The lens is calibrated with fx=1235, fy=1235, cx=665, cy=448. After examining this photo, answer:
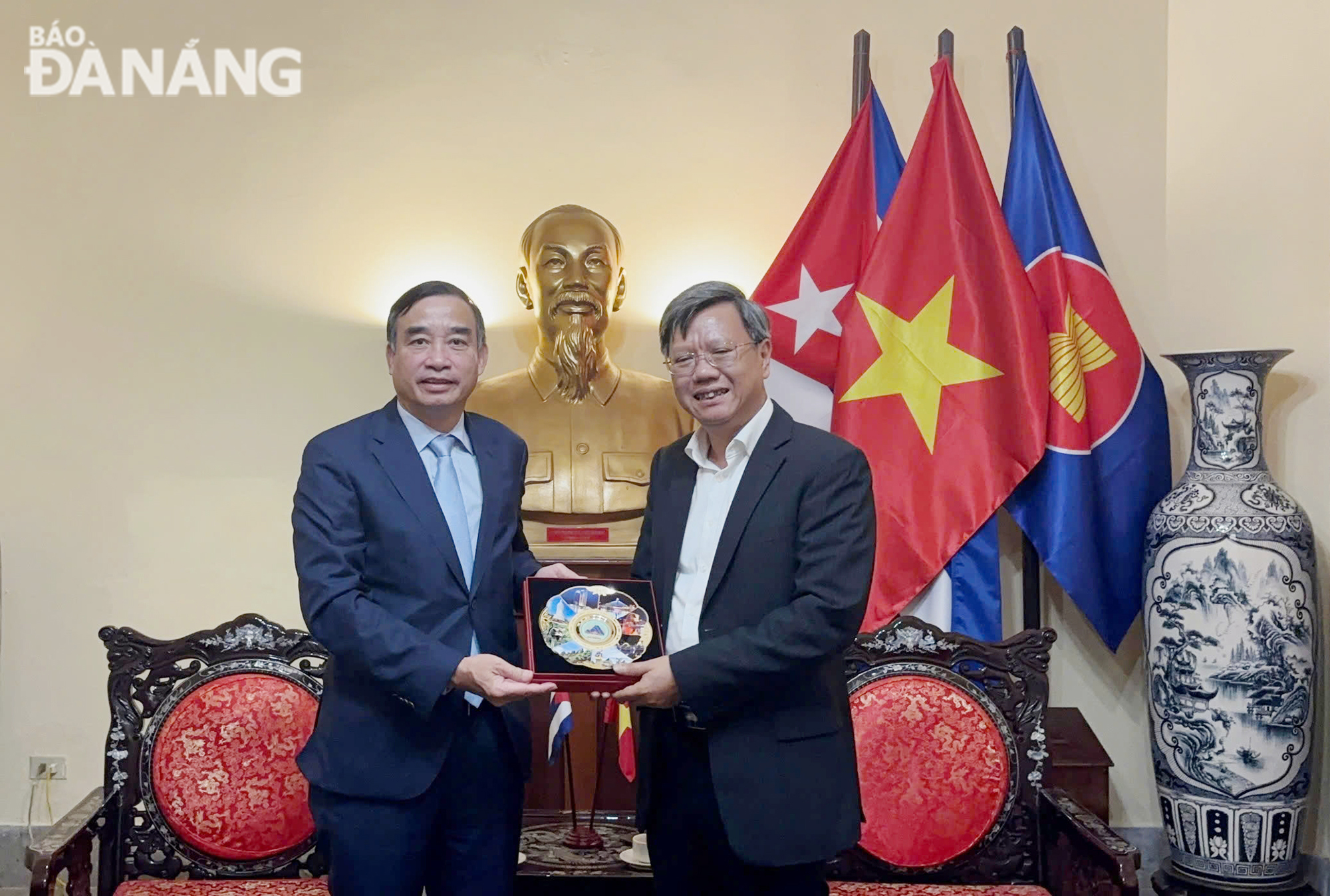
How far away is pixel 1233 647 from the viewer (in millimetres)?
2840

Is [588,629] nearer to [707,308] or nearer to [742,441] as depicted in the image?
[742,441]

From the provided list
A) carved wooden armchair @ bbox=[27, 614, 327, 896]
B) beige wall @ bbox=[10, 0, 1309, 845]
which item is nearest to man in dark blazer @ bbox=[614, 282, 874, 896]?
carved wooden armchair @ bbox=[27, 614, 327, 896]

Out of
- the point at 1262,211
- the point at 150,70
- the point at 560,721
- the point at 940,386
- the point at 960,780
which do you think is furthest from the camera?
the point at 150,70

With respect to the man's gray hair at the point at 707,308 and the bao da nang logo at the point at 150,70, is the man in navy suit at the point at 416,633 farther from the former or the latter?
the bao da nang logo at the point at 150,70

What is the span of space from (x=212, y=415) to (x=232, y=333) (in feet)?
0.78

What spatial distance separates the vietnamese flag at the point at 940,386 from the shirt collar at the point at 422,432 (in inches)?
55.1

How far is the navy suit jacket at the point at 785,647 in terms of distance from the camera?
5.61ft

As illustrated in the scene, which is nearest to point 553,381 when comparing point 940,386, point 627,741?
point 940,386

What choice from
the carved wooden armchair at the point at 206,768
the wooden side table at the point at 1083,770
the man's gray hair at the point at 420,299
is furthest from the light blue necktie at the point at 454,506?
the wooden side table at the point at 1083,770

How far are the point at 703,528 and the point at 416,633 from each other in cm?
44

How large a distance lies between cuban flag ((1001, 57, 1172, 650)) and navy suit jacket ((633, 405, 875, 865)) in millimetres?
1435

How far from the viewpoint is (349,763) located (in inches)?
69.6

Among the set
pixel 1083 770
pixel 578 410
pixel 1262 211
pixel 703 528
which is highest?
pixel 1262 211

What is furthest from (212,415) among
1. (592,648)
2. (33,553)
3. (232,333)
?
(592,648)
